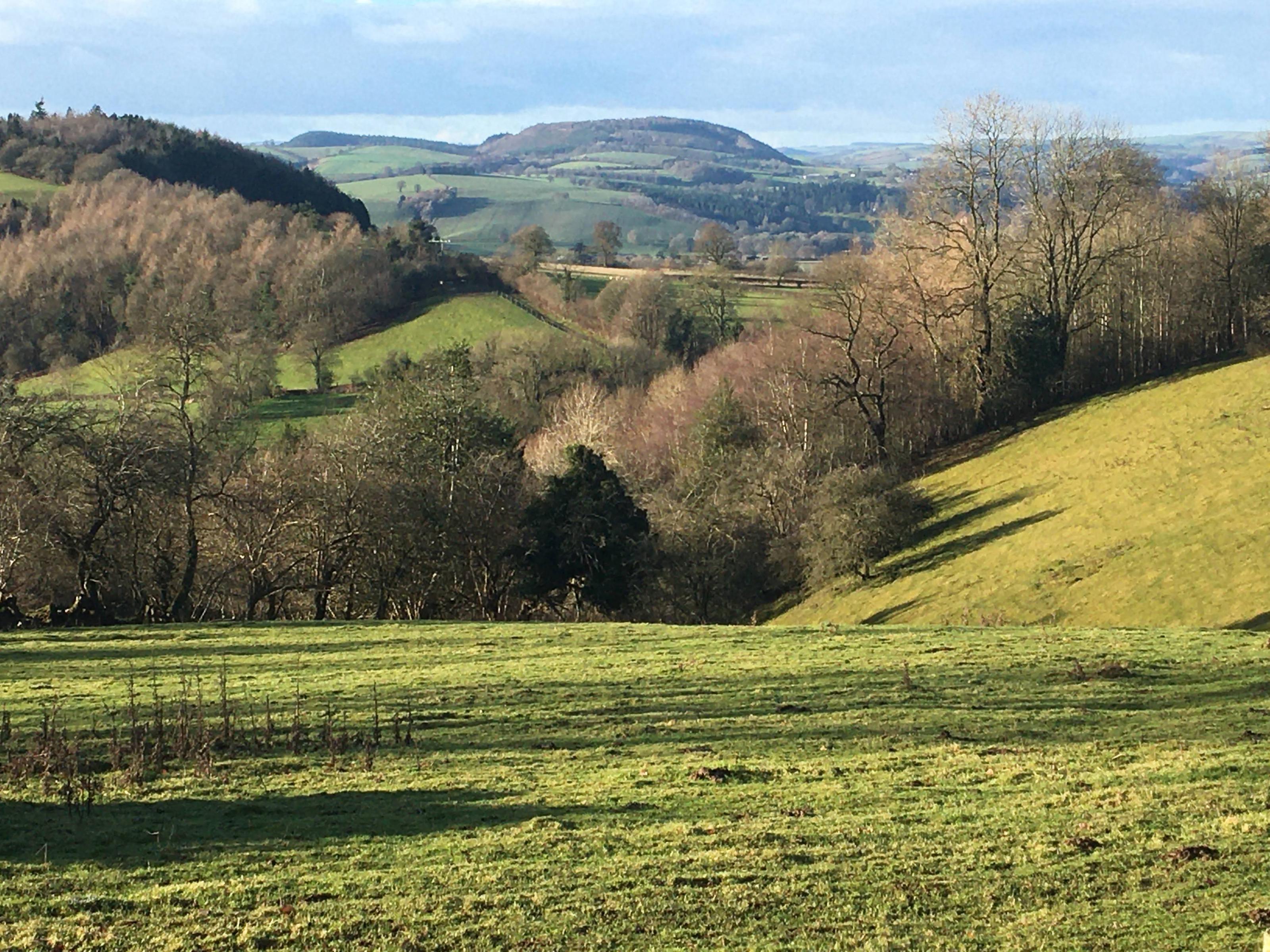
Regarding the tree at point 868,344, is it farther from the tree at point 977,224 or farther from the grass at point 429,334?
the grass at point 429,334

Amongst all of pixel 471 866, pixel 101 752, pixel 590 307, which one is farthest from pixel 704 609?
pixel 590 307

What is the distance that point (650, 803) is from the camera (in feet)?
47.4

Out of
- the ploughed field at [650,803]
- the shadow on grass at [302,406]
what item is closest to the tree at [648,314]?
the shadow on grass at [302,406]

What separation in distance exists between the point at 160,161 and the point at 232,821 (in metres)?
186

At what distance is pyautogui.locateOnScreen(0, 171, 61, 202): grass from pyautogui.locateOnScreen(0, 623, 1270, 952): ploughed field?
158 meters

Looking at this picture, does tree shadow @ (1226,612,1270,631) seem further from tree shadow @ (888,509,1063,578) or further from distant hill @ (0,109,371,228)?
distant hill @ (0,109,371,228)

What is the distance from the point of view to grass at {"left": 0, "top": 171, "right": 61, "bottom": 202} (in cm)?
16112

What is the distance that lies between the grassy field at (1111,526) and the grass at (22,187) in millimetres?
142931

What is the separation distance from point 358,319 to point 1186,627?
106747mm

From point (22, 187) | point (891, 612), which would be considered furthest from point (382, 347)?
point (891, 612)

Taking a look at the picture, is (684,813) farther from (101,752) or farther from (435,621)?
(435,621)

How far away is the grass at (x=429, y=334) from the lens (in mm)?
111125

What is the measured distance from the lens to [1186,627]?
101 feet

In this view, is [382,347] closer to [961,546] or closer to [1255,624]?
[961,546]
